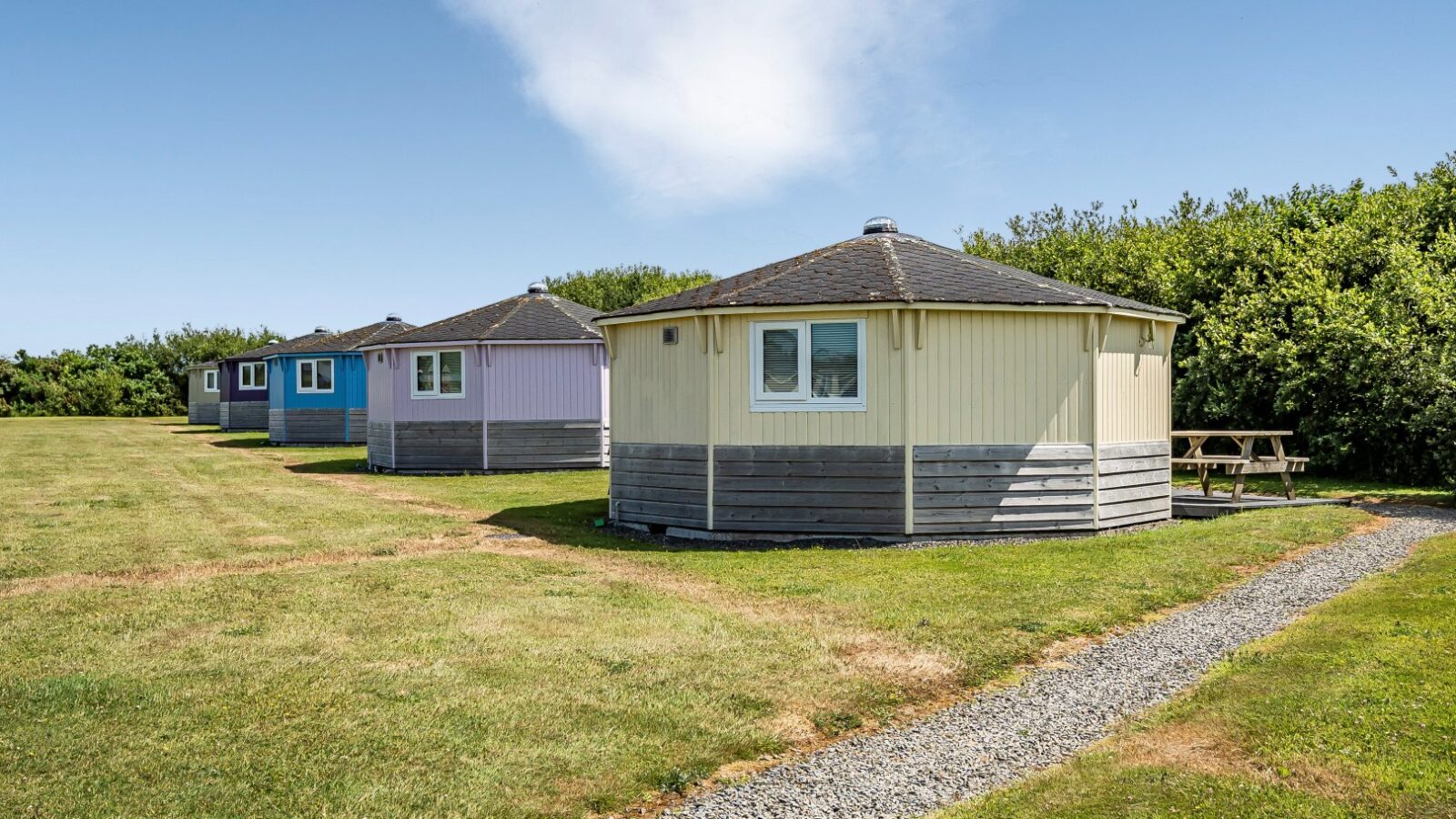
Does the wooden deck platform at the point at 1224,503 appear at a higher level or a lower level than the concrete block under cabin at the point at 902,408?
lower

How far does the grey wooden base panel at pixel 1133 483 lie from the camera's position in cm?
1241

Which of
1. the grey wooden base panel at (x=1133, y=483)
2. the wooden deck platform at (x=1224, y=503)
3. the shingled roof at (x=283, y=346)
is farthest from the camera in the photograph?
the shingled roof at (x=283, y=346)

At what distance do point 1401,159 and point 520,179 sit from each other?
73.2ft

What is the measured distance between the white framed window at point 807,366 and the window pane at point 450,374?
1339 cm

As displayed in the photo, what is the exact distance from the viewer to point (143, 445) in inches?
1266

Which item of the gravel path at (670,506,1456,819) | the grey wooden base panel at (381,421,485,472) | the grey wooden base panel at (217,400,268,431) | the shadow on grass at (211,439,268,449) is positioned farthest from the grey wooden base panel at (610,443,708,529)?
the grey wooden base panel at (217,400,268,431)

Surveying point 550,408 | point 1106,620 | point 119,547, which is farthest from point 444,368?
point 1106,620

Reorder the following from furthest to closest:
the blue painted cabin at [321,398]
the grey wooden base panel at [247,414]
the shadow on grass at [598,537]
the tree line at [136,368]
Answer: the tree line at [136,368], the grey wooden base panel at [247,414], the blue painted cabin at [321,398], the shadow on grass at [598,537]

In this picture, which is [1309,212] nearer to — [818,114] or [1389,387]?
[1389,387]

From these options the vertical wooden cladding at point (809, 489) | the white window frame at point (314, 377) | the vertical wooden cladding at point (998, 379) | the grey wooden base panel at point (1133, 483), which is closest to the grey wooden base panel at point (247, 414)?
the white window frame at point (314, 377)

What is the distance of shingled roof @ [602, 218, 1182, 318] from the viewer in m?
11.9

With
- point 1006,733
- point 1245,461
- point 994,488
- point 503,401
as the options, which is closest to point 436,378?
point 503,401

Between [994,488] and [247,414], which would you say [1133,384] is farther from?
[247,414]

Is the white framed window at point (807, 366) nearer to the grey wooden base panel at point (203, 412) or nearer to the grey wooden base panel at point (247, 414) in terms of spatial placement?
the grey wooden base panel at point (247, 414)
